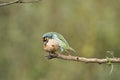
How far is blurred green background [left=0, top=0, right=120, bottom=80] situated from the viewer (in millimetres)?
4473

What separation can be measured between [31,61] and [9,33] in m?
0.31

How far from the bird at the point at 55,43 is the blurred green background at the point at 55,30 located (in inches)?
105

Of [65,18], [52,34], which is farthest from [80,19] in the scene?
[52,34]

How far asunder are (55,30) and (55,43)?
9.27 feet

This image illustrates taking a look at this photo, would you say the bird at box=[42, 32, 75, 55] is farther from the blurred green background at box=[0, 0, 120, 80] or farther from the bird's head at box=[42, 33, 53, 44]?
the blurred green background at box=[0, 0, 120, 80]

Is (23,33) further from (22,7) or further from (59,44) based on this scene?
(59,44)

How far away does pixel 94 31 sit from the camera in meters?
4.59

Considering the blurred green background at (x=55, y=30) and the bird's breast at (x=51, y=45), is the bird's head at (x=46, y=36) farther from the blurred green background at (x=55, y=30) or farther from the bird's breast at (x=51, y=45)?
the blurred green background at (x=55, y=30)

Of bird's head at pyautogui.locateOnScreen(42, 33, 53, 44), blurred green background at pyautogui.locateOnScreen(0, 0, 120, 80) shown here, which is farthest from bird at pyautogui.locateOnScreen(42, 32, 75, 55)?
blurred green background at pyautogui.locateOnScreen(0, 0, 120, 80)

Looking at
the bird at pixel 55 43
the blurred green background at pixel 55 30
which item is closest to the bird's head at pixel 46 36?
the bird at pixel 55 43

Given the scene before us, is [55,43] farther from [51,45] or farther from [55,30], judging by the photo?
[55,30]

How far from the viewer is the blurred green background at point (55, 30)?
447 cm

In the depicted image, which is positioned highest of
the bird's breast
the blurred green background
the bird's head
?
the blurred green background

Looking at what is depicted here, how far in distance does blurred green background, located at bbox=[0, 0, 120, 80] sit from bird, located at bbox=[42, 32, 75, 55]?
2677 millimetres
